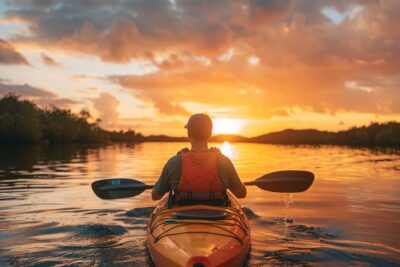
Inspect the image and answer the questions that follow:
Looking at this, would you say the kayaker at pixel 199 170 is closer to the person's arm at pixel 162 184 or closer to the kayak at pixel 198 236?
the person's arm at pixel 162 184

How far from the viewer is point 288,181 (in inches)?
298

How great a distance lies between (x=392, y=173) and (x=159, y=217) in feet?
54.6

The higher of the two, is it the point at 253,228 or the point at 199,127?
the point at 199,127

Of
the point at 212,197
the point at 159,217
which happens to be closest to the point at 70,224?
the point at 159,217

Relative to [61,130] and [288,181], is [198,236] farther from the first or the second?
[61,130]

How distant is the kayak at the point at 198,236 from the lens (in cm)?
426

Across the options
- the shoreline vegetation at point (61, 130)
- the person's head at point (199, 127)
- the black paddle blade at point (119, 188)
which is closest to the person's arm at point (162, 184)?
the person's head at point (199, 127)

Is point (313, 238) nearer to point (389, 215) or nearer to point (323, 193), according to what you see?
point (389, 215)

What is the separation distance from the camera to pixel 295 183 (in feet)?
24.9

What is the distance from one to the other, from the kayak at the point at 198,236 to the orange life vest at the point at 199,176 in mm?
198

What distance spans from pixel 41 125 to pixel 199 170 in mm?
73106

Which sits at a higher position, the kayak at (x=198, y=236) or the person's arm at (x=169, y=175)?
the person's arm at (x=169, y=175)

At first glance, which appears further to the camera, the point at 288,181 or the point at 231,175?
the point at 288,181

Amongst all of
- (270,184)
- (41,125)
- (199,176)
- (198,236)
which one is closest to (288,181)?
(270,184)
